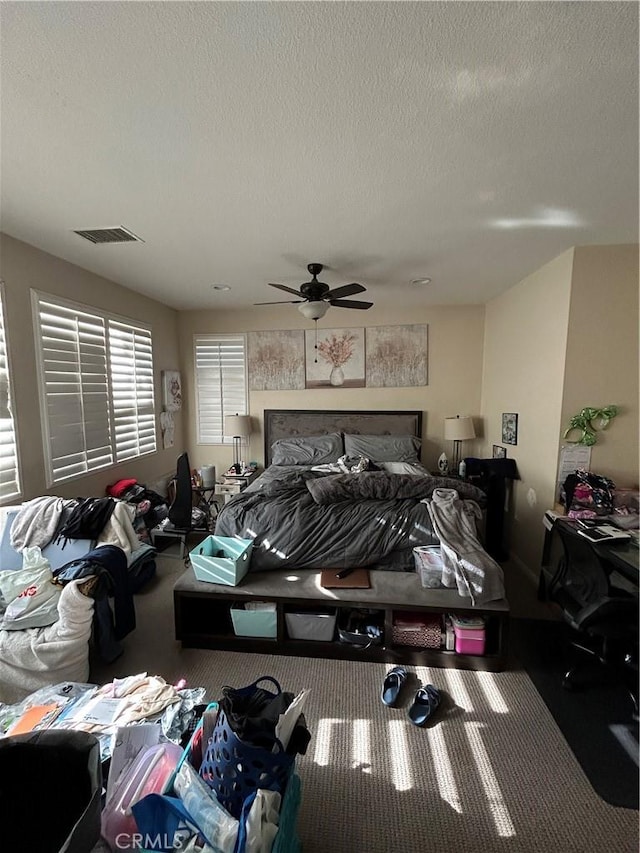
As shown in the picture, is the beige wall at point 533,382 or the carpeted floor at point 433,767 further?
the beige wall at point 533,382

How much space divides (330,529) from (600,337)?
215cm

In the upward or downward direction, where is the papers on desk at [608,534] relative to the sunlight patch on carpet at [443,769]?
upward

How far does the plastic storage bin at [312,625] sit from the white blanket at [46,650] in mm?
1026

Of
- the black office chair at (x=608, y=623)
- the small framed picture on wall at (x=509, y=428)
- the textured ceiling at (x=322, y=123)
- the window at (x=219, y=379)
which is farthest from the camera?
the window at (x=219, y=379)

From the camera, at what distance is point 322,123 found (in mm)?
1340

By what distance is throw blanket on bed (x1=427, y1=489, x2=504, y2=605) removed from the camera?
1.86 m

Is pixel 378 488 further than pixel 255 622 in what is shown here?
Yes

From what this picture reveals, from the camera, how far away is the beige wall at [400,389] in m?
4.10

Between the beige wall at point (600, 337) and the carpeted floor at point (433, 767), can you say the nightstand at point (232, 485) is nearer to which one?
the carpeted floor at point (433, 767)

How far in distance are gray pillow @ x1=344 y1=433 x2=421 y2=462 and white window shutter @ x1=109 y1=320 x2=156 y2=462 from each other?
2.24 meters

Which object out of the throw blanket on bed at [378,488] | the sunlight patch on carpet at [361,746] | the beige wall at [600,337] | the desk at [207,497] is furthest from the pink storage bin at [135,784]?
the desk at [207,497]

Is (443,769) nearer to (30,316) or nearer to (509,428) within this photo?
(509,428)

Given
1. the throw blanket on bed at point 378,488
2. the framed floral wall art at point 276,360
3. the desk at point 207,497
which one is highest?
the framed floral wall art at point 276,360

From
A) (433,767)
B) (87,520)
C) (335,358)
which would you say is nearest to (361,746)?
(433,767)
